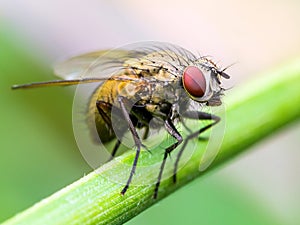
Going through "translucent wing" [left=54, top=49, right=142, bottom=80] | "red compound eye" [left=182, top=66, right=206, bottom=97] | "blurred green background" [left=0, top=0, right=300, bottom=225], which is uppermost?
"translucent wing" [left=54, top=49, right=142, bottom=80]

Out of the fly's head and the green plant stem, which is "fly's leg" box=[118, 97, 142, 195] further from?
the fly's head

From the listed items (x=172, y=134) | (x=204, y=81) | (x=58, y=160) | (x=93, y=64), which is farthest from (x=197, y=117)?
(x=58, y=160)

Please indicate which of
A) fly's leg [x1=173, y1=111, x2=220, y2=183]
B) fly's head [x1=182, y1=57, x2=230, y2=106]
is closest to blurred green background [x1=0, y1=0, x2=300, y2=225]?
fly's leg [x1=173, y1=111, x2=220, y2=183]

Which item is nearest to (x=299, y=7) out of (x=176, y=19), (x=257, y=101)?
(x=176, y=19)

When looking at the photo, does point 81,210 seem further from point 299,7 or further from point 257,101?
point 299,7

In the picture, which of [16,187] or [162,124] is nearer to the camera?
[162,124]

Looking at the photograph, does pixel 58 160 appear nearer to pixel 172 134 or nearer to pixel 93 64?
pixel 93 64

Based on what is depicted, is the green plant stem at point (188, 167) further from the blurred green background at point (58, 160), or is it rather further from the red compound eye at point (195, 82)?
the blurred green background at point (58, 160)

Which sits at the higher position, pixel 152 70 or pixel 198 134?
pixel 152 70
